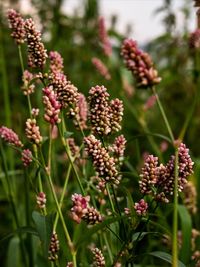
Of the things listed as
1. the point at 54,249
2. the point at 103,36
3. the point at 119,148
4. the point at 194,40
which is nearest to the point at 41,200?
the point at 54,249

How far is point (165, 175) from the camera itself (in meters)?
1.30

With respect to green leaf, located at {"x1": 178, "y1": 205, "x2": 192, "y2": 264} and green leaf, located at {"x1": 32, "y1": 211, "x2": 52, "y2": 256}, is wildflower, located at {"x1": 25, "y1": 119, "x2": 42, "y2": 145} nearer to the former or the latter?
green leaf, located at {"x1": 32, "y1": 211, "x2": 52, "y2": 256}

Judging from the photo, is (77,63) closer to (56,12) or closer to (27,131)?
(56,12)

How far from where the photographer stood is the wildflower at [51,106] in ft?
4.34

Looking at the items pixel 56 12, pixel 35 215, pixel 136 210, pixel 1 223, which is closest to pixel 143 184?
pixel 136 210

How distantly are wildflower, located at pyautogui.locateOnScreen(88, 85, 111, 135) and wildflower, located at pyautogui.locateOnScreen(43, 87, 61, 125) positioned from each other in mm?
79

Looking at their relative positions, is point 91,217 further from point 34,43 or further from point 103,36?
point 103,36

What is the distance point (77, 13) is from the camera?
18.8 feet

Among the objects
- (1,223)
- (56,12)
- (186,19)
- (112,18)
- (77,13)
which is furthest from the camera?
(77,13)

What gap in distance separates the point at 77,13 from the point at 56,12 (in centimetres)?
96

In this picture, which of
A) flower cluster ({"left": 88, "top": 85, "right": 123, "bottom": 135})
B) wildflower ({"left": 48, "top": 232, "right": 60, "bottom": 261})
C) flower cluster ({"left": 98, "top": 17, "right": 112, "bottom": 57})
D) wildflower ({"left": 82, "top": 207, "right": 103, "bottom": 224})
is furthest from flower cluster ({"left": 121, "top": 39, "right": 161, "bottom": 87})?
flower cluster ({"left": 98, "top": 17, "right": 112, "bottom": 57})

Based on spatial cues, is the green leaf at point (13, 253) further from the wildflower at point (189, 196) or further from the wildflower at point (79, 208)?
the wildflower at point (79, 208)

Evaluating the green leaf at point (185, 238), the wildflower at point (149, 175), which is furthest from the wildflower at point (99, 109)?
the green leaf at point (185, 238)

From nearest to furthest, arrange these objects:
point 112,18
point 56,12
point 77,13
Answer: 1. point 56,12
2. point 112,18
3. point 77,13
